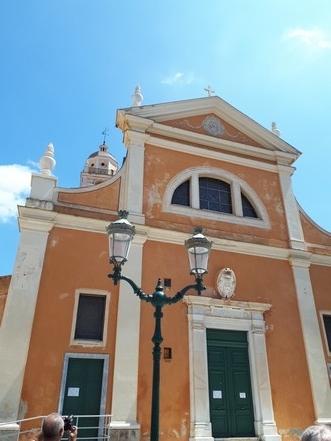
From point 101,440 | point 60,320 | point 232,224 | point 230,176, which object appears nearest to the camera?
point 101,440

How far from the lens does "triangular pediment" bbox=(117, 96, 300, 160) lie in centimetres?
1223

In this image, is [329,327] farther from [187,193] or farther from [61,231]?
[61,231]

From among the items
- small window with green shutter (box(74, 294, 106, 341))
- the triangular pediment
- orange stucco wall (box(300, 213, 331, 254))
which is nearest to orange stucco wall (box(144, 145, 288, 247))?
orange stucco wall (box(300, 213, 331, 254))

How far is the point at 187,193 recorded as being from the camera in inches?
451

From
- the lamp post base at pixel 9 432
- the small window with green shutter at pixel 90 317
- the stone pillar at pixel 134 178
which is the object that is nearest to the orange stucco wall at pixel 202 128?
the stone pillar at pixel 134 178

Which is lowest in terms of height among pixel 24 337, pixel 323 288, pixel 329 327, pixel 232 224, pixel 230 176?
pixel 24 337

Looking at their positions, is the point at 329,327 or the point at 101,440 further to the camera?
the point at 329,327

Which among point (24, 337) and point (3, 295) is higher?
point (3, 295)

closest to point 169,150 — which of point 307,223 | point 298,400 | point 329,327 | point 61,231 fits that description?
point 61,231

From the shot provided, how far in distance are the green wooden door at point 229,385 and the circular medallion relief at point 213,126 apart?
6.68m

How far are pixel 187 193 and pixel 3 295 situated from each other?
5.97m

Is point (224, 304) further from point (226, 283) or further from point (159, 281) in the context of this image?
point (159, 281)

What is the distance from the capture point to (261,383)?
916cm

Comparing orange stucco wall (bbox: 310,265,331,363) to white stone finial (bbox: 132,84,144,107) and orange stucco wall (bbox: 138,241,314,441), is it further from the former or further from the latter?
white stone finial (bbox: 132,84,144,107)
